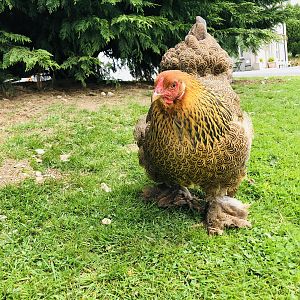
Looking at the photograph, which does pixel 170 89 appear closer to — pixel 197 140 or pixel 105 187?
pixel 197 140

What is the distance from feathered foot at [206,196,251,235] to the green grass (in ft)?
0.20

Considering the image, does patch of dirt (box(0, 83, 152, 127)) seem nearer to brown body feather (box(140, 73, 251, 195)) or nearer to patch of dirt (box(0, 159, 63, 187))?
patch of dirt (box(0, 159, 63, 187))

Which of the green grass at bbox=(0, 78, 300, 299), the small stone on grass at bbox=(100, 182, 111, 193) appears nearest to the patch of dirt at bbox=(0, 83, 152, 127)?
the green grass at bbox=(0, 78, 300, 299)

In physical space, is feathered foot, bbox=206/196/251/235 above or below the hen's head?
below

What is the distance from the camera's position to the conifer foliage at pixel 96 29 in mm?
5906

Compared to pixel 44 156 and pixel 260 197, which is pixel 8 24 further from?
pixel 260 197

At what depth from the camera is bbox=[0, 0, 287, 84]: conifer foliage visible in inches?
233

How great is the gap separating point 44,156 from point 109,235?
1.70 metres

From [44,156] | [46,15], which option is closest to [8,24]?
[46,15]

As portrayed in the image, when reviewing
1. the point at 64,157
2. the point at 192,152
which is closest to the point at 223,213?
the point at 192,152

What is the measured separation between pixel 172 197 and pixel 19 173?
1.59 meters

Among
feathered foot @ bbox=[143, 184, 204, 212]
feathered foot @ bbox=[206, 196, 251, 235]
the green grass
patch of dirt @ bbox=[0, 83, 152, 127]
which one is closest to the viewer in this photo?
the green grass

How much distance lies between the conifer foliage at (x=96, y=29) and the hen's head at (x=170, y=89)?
370cm

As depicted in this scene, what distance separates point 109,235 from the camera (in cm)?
270
